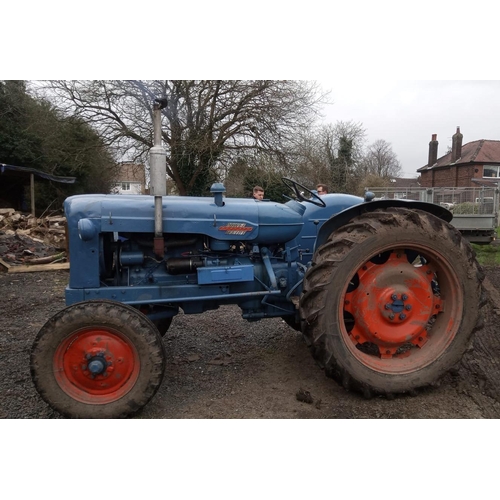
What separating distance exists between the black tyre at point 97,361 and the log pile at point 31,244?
6734 millimetres

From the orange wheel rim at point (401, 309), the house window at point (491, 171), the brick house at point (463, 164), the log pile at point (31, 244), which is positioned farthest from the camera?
the brick house at point (463, 164)

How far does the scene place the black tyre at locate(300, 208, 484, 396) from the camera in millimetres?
2695

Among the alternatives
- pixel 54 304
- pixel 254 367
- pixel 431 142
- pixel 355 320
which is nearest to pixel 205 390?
pixel 254 367

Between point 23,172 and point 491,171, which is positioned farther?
point 491,171

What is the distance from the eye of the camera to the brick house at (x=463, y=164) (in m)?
28.6

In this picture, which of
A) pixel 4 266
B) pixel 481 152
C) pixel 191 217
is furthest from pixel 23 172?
pixel 481 152

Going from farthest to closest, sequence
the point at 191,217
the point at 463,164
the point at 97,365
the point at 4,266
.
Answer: the point at 463,164
the point at 4,266
the point at 191,217
the point at 97,365

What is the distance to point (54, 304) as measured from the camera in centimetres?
582

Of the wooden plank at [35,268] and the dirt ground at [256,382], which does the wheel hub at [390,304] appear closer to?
the dirt ground at [256,382]

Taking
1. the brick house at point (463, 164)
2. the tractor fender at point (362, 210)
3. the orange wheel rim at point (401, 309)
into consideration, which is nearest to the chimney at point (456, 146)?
the brick house at point (463, 164)

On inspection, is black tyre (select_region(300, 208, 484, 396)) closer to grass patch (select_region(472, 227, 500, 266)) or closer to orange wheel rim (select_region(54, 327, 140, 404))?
orange wheel rim (select_region(54, 327, 140, 404))

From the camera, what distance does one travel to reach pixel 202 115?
1319 cm

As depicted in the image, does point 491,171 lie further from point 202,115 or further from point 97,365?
point 97,365

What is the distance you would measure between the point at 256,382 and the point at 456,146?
1333 inches
